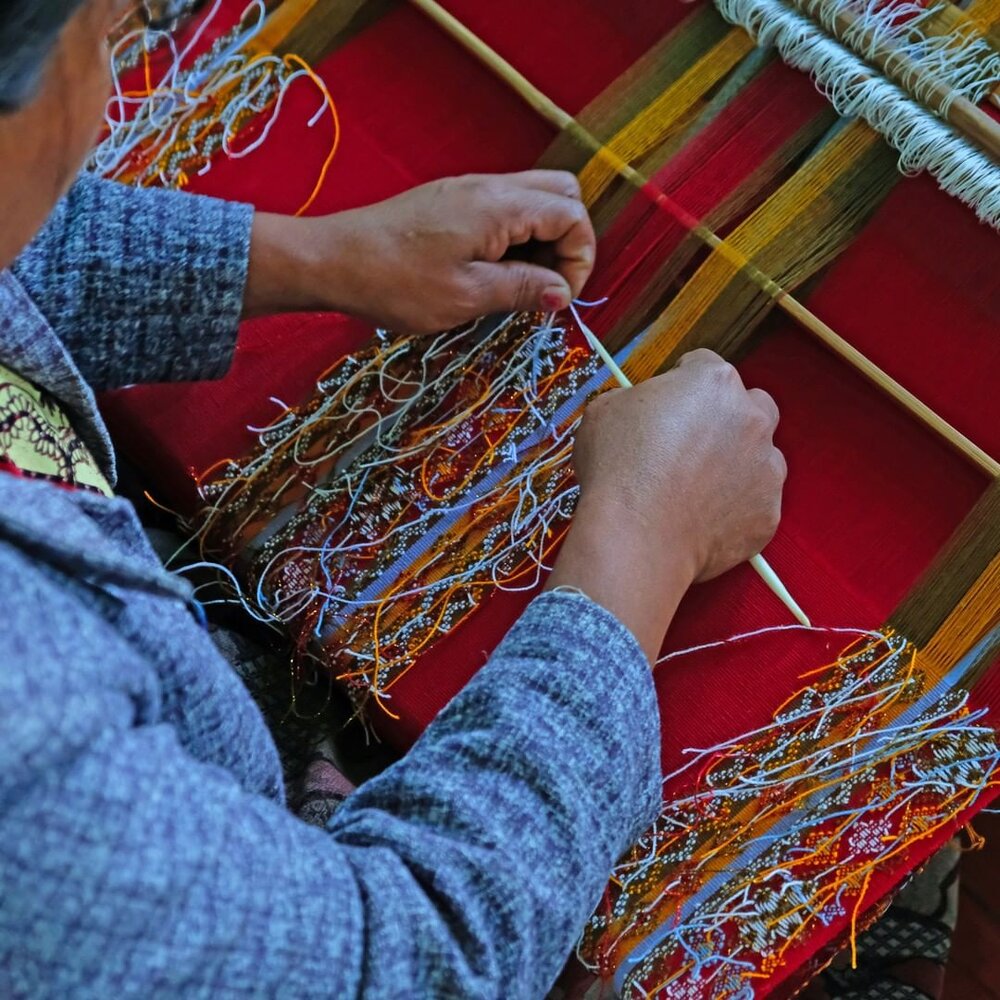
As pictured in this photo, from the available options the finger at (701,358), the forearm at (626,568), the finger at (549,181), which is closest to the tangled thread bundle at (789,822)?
the forearm at (626,568)

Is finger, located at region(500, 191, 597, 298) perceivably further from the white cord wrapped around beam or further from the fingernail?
the white cord wrapped around beam

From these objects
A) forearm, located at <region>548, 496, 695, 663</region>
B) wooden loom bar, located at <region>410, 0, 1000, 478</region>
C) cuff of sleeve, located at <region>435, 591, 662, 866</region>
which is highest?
wooden loom bar, located at <region>410, 0, 1000, 478</region>

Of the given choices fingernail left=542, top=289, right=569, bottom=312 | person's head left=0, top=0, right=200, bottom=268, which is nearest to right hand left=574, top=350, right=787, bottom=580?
fingernail left=542, top=289, right=569, bottom=312

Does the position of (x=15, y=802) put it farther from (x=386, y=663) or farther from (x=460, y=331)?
(x=460, y=331)

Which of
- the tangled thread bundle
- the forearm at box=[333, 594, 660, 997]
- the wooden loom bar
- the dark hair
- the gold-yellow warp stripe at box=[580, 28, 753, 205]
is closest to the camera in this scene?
the dark hair

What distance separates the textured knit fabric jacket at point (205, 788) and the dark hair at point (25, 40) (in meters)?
0.21

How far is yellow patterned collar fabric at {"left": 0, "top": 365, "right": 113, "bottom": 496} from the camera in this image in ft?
2.48

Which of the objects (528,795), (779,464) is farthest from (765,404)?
(528,795)

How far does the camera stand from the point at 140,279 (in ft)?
3.26

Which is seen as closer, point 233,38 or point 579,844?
point 579,844

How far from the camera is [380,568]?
3.44 feet

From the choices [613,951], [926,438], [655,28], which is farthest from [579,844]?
[655,28]

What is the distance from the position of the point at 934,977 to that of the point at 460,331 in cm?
96

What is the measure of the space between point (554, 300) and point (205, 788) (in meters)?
0.64
